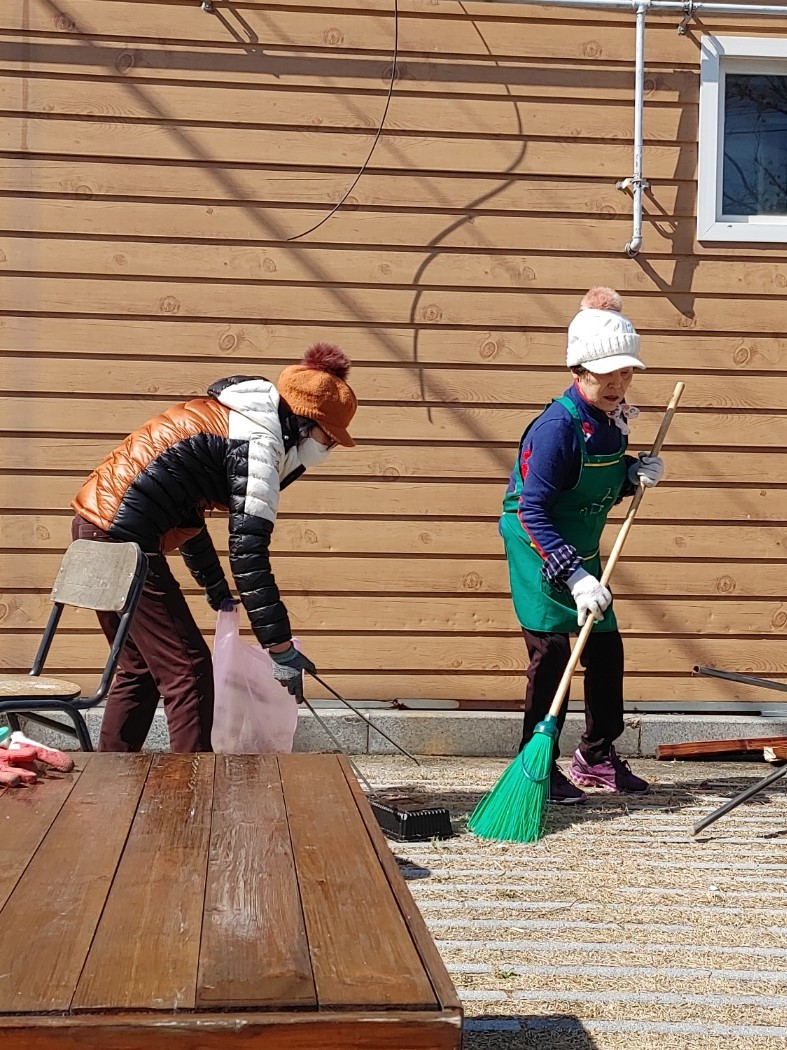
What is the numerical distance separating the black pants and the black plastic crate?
54 centimetres

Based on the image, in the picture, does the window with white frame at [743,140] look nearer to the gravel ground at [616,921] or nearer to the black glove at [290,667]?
the gravel ground at [616,921]

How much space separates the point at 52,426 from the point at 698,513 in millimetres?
3164

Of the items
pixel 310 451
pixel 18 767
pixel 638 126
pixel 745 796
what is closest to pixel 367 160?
pixel 638 126

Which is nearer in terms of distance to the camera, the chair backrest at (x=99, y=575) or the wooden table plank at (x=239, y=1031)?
the wooden table plank at (x=239, y=1031)

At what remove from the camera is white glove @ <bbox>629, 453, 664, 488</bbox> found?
199 inches

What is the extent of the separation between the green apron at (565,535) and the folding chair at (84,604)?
1.69 meters

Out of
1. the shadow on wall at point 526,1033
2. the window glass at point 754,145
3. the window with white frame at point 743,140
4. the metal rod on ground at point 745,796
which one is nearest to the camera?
the shadow on wall at point 526,1033

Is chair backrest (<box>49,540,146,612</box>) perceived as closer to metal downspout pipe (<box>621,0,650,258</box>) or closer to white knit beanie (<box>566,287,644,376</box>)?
white knit beanie (<box>566,287,644,376</box>)

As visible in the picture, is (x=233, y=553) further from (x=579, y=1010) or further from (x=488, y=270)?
(x=488, y=270)

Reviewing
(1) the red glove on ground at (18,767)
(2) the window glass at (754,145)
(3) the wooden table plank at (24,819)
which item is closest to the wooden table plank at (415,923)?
(3) the wooden table plank at (24,819)

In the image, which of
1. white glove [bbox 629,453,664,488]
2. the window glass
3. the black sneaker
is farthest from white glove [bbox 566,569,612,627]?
the window glass

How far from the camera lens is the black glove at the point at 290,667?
13.8 feet

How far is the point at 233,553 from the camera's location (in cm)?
405

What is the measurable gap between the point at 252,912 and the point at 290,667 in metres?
2.42
